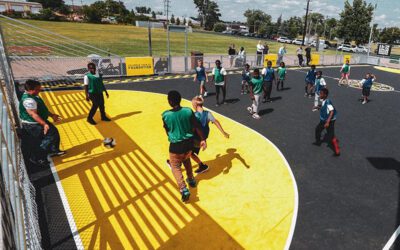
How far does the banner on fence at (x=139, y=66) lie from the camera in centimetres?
2016

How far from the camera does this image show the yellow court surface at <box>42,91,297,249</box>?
17.3 feet

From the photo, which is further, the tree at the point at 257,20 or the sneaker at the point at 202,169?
the tree at the point at 257,20

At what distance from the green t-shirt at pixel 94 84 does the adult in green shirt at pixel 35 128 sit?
2.55m

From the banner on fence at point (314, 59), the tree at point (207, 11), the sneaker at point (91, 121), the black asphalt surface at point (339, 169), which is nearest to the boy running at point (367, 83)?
the black asphalt surface at point (339, 169)

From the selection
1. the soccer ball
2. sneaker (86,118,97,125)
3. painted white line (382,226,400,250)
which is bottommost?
painted white line (382,226,400,250)

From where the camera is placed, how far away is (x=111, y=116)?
11.7m

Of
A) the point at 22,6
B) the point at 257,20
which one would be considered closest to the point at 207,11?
the point at 257,20

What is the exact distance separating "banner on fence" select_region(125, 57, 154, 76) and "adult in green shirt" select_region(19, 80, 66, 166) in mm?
13049

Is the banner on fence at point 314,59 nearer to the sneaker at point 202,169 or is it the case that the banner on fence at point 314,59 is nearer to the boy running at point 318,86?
the boy running at point 318,86

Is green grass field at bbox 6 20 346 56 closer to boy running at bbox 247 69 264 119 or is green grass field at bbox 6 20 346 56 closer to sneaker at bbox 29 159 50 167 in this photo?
boy running at bbox 247 69 264 119

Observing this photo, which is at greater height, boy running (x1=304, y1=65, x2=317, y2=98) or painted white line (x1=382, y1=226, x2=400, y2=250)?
boy running (x1=304, y1=65, x2=317, y2=98)

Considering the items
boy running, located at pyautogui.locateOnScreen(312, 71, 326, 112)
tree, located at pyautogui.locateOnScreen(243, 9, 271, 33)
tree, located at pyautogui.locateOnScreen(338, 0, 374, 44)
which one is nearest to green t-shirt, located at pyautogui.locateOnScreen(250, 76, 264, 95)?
boy running, located at pyautogui.locateOnScreen(312, 71, 326, 112)

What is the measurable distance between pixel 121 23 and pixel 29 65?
73.3 meters

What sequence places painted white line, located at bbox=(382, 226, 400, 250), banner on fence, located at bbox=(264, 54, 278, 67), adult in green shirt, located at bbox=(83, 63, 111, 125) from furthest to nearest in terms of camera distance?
banner on fence, located at bbox=(264, 54, 278, 67) → adult in green shirt, located at bbox=(83, 63, 111, 125) → painted white line, located at bbox=(382, 226, 400, 250)
